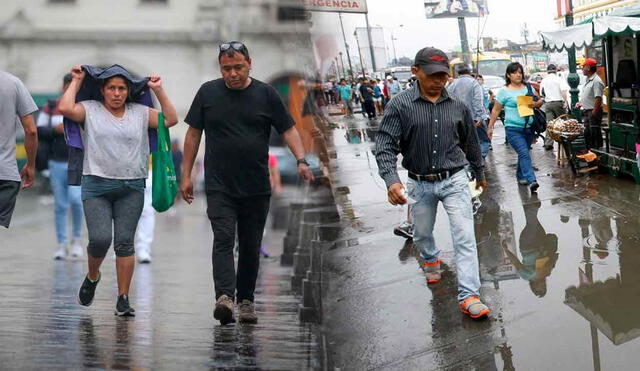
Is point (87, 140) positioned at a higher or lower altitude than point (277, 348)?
higher

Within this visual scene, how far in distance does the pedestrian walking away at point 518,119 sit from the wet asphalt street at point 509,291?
1.01 ft

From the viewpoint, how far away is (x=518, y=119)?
969 centimetres

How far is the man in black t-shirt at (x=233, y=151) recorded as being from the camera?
4.47 meters

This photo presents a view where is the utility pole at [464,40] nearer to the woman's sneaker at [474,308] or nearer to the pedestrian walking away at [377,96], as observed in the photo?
the pedestrian walking away at [377,96]

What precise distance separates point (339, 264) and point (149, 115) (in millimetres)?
2593

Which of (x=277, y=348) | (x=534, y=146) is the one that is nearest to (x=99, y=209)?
(x=277, y=348)

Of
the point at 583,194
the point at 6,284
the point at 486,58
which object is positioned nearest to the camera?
the point at 6,284

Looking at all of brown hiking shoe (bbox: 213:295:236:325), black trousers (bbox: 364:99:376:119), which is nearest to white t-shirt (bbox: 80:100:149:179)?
brown hiking shoe (bbox: 213:295:236:325)

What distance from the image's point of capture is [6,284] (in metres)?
6.36

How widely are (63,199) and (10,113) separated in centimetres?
337

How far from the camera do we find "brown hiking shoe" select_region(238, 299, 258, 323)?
4.72 m

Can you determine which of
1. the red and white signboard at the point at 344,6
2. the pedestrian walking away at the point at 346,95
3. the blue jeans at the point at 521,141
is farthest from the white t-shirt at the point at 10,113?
the pedestrian walking away at the point at 346,95

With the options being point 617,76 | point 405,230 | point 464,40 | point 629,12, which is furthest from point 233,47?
point 464,40

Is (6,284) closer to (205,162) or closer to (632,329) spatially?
(205,162)
